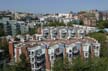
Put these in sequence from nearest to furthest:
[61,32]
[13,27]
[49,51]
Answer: [49,51], [61,32], [13,27]

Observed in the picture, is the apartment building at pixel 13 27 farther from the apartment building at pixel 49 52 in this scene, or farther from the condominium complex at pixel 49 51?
the apartment building at pixel 49 52

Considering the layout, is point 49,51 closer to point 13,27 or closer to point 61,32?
point 61,32

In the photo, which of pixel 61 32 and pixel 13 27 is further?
pixel 13 27

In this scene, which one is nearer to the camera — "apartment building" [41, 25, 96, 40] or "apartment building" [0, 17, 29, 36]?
"apartment building" [41, 25, 96, 40]

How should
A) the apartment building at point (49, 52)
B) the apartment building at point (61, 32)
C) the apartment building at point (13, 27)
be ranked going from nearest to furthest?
the apartment building at point (49, 52), the apartment building at point (61, 32), the apartment building at point (13, 27)

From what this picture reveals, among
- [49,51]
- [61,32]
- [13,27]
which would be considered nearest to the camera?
[49,51]

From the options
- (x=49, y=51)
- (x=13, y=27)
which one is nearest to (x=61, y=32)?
(x=13, y=27)

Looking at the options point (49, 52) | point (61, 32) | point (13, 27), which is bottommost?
point (13, 27)

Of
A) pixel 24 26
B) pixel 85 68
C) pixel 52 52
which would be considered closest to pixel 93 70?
pixel 85 68

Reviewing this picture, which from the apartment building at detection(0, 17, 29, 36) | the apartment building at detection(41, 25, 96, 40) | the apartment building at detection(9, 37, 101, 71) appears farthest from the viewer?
the apartment building at detection(0, 17, 29, 36)

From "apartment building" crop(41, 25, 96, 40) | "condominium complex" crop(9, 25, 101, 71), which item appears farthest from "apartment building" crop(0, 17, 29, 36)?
"condominium complex" crop(9, 25, 101, 71)

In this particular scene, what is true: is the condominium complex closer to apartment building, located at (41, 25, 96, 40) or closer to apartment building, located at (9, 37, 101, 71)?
apartment building, located at (9, 37, 101, 71)

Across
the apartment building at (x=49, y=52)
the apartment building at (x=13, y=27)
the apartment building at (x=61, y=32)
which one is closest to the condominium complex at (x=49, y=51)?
the apartment building at (x=49, y=52)

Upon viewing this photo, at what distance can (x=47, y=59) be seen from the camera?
1066 cm
